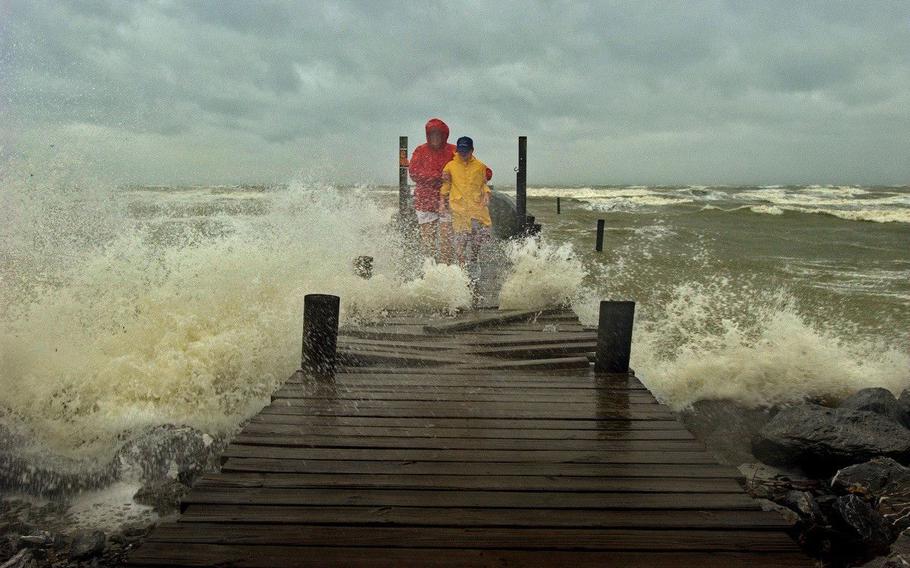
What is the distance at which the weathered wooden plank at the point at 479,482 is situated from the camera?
2.87 meters

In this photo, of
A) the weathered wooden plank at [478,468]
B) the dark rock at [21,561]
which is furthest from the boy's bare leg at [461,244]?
the dark rock at [21,561]

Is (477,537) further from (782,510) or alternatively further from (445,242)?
(445,242)

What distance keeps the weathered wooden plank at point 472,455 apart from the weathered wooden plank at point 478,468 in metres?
0.04

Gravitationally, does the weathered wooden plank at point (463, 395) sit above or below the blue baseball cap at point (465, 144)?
below

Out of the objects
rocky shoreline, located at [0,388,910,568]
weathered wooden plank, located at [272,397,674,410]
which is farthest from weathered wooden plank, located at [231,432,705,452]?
rocky shoreline, located at [0,388,910,568]

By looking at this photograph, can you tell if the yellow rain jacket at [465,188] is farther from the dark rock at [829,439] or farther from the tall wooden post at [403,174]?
the dark rock at [829,439]

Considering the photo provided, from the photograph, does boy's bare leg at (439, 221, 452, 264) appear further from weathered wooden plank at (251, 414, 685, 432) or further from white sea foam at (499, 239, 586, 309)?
weathered wooden plank at (251, 414, 685, 432)

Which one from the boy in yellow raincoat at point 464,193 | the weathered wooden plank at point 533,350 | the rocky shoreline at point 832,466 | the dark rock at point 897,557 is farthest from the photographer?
the boy in yellow raincoat at point 464,193

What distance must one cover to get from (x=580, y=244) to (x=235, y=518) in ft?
75.2

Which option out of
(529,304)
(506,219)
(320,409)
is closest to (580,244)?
(506,219)

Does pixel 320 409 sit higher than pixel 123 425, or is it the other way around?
pixel 320 409

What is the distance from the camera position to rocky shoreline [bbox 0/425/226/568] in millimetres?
3580

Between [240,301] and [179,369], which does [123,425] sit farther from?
[240,301]

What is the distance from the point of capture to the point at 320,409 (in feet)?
12.9
